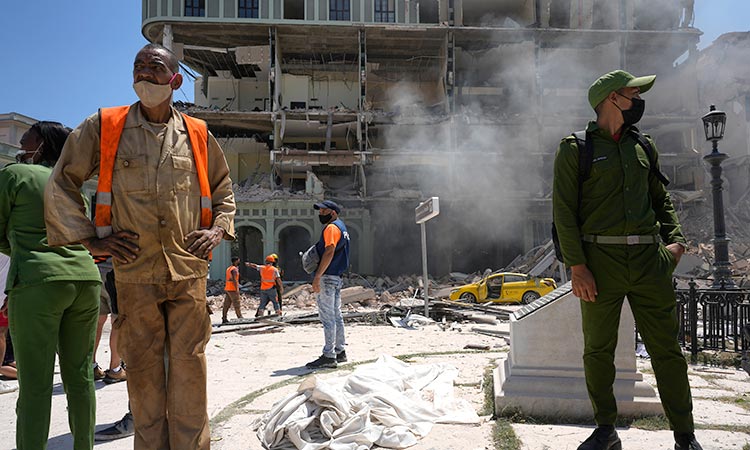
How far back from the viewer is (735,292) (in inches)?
240

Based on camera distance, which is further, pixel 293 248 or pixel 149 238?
pixel 293 248

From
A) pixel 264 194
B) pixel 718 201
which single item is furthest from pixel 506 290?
pixel 264 194

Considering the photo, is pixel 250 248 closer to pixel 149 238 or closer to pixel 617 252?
pixel 149 238

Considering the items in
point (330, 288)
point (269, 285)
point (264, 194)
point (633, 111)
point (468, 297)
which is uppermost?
point (264, 194)

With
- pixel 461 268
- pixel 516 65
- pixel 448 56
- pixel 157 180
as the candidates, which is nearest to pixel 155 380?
pixel 157 180

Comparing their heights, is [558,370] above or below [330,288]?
below

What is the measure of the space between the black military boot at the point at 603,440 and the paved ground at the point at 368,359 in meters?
0.34

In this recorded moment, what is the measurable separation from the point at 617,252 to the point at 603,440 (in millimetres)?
1021

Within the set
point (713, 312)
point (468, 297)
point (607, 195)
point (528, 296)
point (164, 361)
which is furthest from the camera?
point (468, 297)

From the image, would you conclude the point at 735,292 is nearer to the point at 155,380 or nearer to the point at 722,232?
the point at 722,232

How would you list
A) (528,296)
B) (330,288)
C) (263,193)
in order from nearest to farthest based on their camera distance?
1. (330,288)
2. (528,296)
3. (263,193)

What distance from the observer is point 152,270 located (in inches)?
83.2

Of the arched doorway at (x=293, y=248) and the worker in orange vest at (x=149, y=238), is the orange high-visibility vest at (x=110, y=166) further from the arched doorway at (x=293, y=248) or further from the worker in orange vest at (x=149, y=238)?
the arched doorway at (x=293, y=248)

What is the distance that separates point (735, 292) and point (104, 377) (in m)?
7.49
